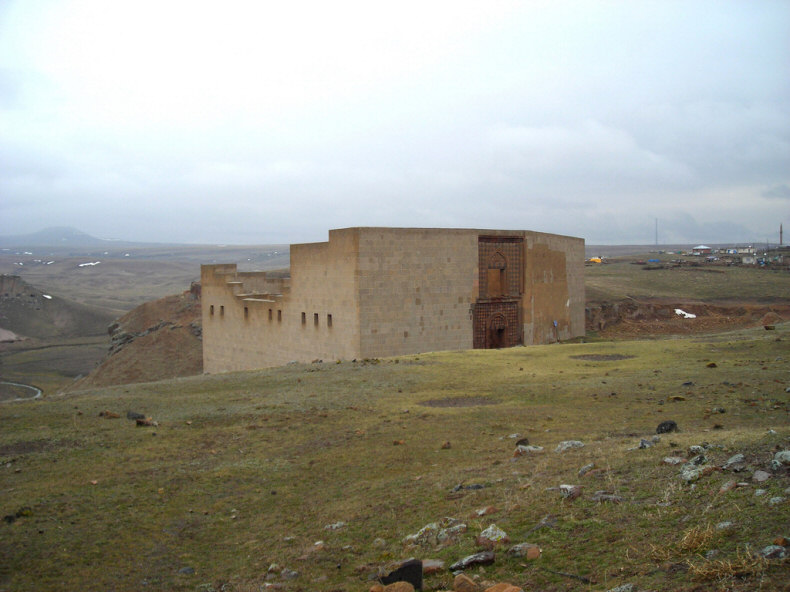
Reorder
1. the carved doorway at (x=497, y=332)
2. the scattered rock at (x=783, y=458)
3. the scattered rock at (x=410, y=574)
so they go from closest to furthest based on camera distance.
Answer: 1. the scattered rock at (x=410, y=574)
2. the scattered rock at (x=783, y=458)
3. the carved doorway at (x=497, y=332)

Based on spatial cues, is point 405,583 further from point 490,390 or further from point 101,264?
point 101,264

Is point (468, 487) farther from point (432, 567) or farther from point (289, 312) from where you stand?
point (289, 312)

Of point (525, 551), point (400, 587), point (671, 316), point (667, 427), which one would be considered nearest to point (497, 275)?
point (667, 427)

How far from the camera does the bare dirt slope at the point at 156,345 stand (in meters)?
41.0

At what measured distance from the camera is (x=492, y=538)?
5684 mm

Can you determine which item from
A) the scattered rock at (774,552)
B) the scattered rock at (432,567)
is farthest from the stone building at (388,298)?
the scattered rock at (774,552)

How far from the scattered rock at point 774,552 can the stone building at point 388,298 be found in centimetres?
1850

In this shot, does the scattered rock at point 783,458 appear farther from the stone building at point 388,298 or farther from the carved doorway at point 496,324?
the carved doorway at point 496,324

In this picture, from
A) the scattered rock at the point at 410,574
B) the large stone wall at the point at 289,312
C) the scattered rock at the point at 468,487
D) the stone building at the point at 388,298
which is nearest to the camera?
the scattered rock at the point at 410,574

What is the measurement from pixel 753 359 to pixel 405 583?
13.5m

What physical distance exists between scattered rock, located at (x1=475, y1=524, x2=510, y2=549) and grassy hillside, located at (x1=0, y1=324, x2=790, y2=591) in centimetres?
12

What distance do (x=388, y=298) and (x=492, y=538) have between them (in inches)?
→ 690

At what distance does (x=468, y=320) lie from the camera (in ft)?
83.6

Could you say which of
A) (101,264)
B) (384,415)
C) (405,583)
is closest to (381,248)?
(384,415)
